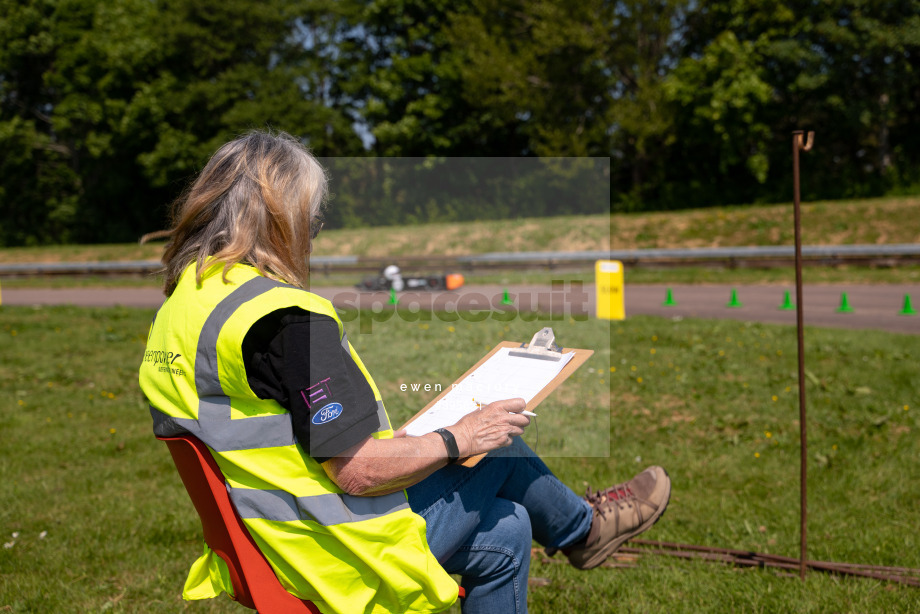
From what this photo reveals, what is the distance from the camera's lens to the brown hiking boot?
2609 mm

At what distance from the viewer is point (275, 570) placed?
1698 mm

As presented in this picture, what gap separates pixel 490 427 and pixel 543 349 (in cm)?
39

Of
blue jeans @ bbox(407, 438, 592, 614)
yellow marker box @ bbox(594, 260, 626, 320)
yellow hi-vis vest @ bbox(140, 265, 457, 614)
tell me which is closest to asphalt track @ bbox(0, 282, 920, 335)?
yellow marker box @ bbox(594, 260, 626, 320)

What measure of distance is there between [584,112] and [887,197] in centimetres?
1094

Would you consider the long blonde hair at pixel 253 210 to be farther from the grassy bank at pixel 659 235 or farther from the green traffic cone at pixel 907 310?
the grassy bank at pixel 659 235

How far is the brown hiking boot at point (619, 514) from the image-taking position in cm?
261

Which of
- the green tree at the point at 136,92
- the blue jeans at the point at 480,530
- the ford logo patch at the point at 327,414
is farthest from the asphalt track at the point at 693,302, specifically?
the green tree at the point at 136,92

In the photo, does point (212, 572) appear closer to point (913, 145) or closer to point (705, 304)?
point (705, 304)

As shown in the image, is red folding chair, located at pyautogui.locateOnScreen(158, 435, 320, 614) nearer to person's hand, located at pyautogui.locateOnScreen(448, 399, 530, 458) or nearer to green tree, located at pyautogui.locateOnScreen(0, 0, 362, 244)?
person's hand, located at pyautogui.locateOnScreen(448, 399, 530, 458)

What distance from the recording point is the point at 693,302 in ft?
40.5

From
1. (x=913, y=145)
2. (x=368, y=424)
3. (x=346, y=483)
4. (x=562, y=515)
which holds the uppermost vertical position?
(x=913, y=145)

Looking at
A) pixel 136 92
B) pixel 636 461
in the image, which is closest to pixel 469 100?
pixel 136 92

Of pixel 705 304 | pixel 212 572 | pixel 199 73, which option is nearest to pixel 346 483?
pixel 212 572

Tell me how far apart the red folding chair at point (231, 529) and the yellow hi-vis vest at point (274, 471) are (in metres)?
0.03
